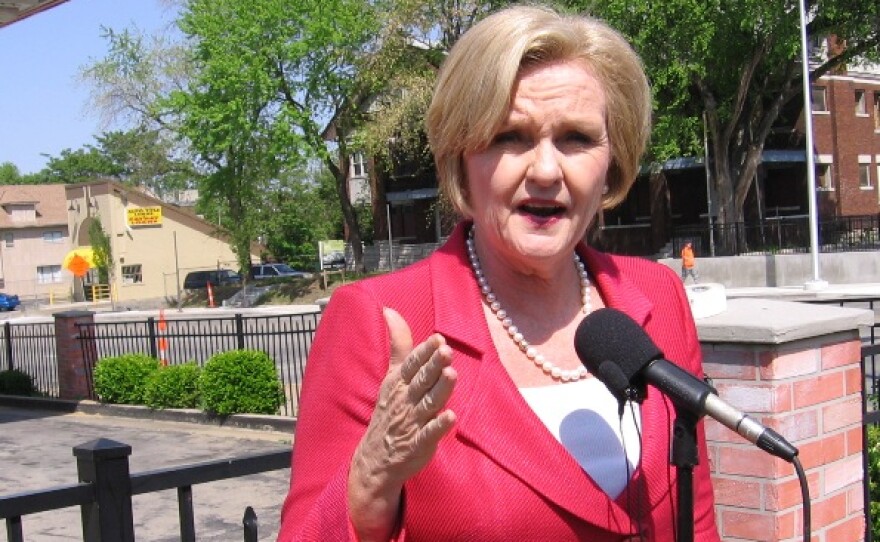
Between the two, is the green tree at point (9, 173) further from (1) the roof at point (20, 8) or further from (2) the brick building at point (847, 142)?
(1) the roof at point (20, 8)

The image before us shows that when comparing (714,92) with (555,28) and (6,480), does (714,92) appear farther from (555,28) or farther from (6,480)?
(555,28)

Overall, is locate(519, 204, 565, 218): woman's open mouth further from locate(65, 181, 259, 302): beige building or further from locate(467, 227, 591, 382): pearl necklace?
locate(65, 181, 259, 302): beige building

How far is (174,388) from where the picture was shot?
13.8m

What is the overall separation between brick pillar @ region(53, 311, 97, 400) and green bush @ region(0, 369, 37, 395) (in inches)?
42.2

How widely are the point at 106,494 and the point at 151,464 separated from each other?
8747mm

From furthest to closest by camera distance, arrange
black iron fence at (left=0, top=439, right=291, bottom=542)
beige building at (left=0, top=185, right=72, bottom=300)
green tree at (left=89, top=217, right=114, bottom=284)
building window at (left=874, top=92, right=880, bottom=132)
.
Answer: beige building at (left=0, top=185, right=72, bottom=300)
green tree at (left=89, top=217, right=114, bottom=284)
building window at (left=874, top=92, right=880, bottom=132)
black iron fence at (left=0, top=439, right=291, bottom=542)

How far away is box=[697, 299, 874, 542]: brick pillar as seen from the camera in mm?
3084

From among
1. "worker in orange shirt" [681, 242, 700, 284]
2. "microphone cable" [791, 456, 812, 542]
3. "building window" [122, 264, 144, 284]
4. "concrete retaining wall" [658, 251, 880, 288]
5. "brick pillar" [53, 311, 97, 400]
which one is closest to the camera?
"microphone cable" [791, 456, 812, 542]

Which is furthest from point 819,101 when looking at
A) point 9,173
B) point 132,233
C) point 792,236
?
point 9,173

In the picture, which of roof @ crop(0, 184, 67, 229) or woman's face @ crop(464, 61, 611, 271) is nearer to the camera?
woman's face @ crop(464, 61, 611, 271)

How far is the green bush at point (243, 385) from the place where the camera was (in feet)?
41.6

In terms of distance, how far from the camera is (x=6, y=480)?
34.9ft

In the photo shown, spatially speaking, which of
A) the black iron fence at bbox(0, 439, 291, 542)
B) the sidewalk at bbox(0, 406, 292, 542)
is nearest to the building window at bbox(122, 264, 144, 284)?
the sidewalk at bbox(0, 406, 292, 542)

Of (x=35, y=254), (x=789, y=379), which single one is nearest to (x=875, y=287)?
(x=789, y=379)
